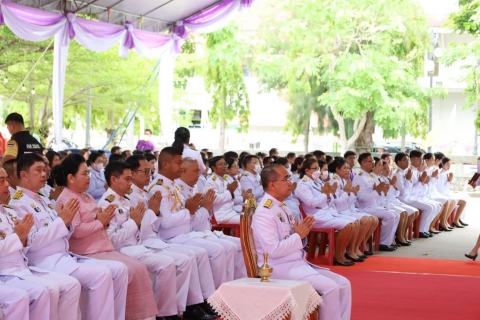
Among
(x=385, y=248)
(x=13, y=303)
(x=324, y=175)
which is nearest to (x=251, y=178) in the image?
(x=324, y=175)

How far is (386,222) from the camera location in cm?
1148

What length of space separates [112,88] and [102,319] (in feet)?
64.5

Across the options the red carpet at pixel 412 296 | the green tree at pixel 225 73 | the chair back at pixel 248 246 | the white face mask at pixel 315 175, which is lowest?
the red carpet at pixel 412 296

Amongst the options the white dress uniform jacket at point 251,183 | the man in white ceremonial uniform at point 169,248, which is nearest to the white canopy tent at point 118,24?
the white dress uniform jacket at point 251,183

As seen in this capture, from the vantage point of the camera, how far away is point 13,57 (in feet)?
60.4

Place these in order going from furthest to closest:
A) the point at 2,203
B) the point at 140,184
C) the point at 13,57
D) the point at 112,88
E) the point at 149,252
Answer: the point at 112,88 < the point at 13,57 < the point at 140,184 < the point at 149,252 < the point at 2,203

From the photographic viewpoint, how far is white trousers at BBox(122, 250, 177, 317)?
20.9 ft

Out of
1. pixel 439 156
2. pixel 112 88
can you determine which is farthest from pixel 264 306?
pixel 112 88

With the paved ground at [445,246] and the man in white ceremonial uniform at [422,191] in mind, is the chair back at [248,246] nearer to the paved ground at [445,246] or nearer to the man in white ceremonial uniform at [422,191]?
the paved ground at [445,246]

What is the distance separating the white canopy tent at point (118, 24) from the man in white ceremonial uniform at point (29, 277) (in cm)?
722

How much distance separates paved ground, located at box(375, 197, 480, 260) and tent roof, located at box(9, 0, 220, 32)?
20.8ft

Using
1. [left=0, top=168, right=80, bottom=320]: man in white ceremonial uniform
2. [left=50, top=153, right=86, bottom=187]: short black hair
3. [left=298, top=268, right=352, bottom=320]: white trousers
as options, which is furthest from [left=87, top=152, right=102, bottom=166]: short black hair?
[left=298, top=268, right=352, bottom=320]: white trousers

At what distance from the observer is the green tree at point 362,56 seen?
21.8m

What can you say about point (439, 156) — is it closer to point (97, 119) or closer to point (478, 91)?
point (478, 91)
